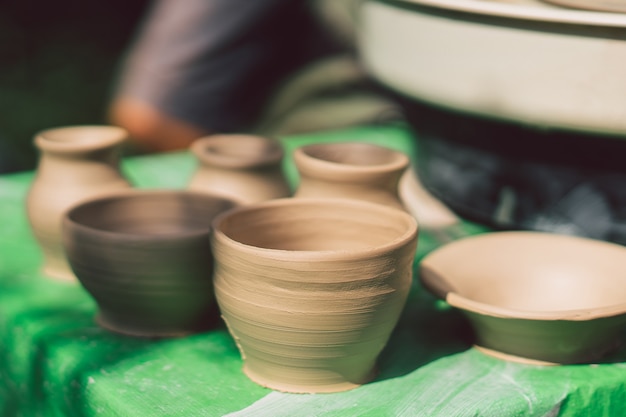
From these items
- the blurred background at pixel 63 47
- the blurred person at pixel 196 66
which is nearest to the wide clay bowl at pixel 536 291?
the blurred person at pixel 196 66

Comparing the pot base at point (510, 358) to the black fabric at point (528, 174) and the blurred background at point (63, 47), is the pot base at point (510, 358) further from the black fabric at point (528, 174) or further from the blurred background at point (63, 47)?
the blurred background at point (63, 47)

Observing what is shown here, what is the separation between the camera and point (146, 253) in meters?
0.87

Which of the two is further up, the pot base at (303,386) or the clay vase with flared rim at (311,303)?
the clay vase with flared rim at (311,303)

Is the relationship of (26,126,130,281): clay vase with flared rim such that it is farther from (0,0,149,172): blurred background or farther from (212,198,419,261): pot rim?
(0,0,149,172): blurred background

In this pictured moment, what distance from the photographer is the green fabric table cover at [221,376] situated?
0.79 metres

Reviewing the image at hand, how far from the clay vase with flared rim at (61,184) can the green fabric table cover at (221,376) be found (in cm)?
5

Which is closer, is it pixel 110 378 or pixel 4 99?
pixel 110 378

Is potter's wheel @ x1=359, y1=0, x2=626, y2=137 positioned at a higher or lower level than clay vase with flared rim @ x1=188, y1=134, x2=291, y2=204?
higher

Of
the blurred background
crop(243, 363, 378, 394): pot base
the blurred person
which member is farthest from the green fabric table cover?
the blurred background

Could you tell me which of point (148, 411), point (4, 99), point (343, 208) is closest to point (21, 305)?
point (148, 411)

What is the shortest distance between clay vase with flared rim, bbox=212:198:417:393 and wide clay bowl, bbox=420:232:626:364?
0.34 ft

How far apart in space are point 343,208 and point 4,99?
3096 millimetres

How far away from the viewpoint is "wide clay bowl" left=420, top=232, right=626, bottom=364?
824 mm

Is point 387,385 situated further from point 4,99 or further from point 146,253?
point 4,99
